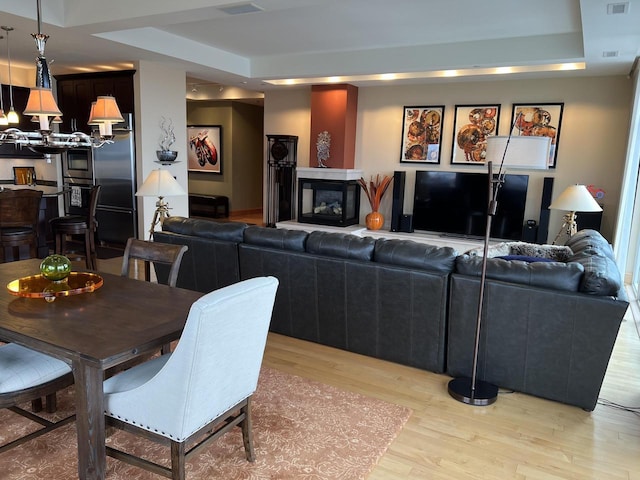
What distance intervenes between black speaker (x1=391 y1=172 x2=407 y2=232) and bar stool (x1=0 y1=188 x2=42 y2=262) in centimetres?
495

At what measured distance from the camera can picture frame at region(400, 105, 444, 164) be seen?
734 cm

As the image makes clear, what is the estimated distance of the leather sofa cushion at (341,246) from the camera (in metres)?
3.39

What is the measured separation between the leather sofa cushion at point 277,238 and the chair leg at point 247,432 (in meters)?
1.58

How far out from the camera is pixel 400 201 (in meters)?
7.60

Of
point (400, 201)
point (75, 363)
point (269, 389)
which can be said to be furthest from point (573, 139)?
point (75, 363)

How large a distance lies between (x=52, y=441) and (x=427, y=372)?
233 cm

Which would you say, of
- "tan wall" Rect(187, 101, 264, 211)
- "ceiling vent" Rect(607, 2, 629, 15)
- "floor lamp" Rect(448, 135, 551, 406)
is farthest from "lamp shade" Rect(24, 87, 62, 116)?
"tan wall" Rect(187, 101, 264, 211)

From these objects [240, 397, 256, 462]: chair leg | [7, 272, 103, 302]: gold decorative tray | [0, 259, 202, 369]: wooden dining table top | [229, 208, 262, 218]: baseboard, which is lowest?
[240, 397, 256, 462]: chair leg

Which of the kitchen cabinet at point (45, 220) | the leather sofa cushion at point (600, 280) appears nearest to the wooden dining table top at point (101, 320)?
the leather sofa cushion at point (600, 280)

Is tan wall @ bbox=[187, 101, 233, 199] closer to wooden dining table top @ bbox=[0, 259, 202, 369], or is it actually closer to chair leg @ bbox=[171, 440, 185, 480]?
wooden dining table top @ bbox=[0, 259, 202, 369]

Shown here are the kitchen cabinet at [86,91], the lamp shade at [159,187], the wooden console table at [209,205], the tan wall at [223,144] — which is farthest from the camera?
the tan wall at [223,144]

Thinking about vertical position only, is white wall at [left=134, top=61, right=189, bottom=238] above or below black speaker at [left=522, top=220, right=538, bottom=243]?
above

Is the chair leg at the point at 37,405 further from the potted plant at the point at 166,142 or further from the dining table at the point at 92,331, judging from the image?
the potted plant at the point at 166,142

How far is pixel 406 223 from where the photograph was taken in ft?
24.9
